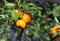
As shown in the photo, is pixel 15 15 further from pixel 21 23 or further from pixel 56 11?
pixel 56 11

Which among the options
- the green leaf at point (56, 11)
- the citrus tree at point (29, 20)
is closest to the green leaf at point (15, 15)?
the citrus tree at point (29, 20)

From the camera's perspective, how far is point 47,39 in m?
1.18

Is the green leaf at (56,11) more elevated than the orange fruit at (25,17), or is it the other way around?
the green leaf at (56,11)

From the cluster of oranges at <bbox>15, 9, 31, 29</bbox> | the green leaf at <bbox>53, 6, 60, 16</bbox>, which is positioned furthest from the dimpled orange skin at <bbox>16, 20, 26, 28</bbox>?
the green leaf at <bbox>53, 6, 60, 16</bbox>

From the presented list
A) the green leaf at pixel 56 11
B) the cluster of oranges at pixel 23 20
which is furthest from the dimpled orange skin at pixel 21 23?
the green leaf at pixel 56 11

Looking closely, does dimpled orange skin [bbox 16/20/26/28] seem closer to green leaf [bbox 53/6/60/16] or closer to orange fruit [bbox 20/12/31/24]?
orange fruit [bbox 20/12/31/24]

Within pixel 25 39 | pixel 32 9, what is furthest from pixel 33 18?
pixel 25 39

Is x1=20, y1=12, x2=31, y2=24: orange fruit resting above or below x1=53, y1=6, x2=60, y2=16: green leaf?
below

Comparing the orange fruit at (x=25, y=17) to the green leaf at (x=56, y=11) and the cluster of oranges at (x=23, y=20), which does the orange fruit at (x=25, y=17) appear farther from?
the green leaf at (x=56, y=11)

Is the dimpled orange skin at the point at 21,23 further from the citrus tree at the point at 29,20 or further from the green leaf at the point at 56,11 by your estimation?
the green leaf at the point at 56,11

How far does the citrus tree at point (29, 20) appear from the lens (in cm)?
110

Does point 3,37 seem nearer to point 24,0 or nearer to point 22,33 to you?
point 22,33

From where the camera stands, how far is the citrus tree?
1104 millimetres

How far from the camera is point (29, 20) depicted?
3.70 feet
